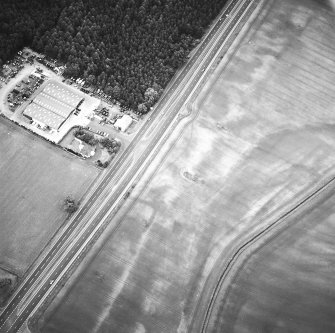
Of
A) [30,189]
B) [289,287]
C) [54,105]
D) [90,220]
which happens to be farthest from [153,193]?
[289,287]

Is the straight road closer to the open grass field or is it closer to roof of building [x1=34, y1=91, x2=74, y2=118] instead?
the open grass field

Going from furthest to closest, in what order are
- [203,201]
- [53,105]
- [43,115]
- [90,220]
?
1. [53,105]
2. [43,115]
3. [203,201]
4. [90,220]

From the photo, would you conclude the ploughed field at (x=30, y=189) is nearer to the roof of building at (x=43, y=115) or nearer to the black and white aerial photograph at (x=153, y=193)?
the black and white aerial photograph at (x=153, y=193)

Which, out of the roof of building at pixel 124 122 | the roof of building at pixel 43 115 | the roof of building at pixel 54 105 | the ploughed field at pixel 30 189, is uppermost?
the roof of building at pixel 124 122

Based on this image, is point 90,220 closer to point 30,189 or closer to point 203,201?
point 30,189

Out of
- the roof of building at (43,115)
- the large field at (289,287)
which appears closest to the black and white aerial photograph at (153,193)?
the large field at (289,287)

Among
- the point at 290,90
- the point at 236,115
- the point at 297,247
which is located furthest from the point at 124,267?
the point at 290,90
